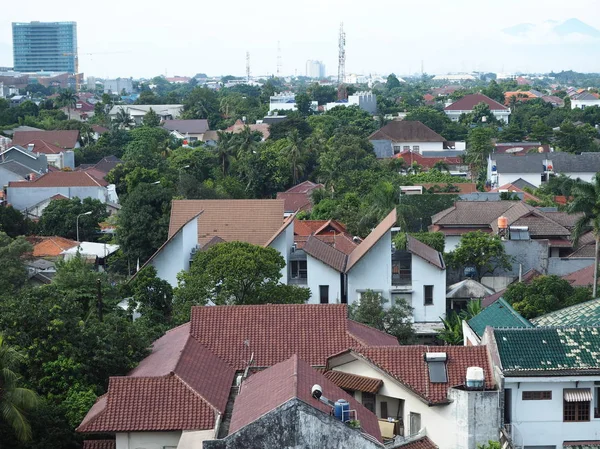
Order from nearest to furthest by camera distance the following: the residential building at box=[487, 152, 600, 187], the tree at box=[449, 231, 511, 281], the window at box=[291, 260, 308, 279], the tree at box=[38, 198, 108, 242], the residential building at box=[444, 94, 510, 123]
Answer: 1. the window at box=[291, 260, 308, 279]
2. the tree at box=[449, 231, 511, 281]
3. the tree at box=[38, 198, 108, 242]
4. the residential building at box=[487, 152, 600, 187]
5. the residential building at box=[444, 94, 510, 123]

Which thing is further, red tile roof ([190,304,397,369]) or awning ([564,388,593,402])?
red tile roof ([190,304,397,369])

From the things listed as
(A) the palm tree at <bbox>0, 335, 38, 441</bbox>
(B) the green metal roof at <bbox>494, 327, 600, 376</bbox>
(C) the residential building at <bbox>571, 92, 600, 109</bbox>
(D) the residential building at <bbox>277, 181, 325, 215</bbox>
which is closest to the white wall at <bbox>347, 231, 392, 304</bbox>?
(B) the green metal roof at <bbox>494, 327, 600, 376</bbox>

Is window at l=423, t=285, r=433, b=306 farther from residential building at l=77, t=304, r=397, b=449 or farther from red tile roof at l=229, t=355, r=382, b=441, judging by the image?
red tile roof at l=229, t=355, r=382, b=441

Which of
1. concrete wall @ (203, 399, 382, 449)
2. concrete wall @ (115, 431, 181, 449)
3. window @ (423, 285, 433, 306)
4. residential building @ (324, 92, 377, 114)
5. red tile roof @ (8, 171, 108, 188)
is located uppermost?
residential building @ (324, 92, 377, 114)

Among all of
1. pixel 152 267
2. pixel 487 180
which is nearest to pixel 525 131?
pixel 487 180

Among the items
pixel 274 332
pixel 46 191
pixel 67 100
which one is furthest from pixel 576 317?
pixel 67 100

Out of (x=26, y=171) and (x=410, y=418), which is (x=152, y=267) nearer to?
(x=410, y=418)
